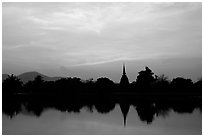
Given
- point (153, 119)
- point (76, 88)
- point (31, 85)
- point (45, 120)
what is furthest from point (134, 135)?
point (31, 85)

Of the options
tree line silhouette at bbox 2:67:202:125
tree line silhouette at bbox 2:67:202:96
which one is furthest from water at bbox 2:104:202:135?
tree line silhouette at bbox 2:67:202:96

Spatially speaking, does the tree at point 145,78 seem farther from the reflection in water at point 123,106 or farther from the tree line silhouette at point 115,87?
the reflection in water at point 123,106

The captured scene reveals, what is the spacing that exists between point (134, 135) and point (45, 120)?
508cm

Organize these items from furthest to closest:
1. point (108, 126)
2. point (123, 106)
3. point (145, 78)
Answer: point (145, 78) < point (123, 106) < point (108, 126)

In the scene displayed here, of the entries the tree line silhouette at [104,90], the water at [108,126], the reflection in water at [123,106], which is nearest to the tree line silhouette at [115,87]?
the tree line silhouette at [104,90]

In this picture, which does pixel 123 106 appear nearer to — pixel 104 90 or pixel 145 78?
pixel 104 90

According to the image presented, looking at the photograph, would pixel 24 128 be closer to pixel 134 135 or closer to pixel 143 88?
pixel 134 135

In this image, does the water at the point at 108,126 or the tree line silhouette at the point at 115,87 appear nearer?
the water at the point at 108,126

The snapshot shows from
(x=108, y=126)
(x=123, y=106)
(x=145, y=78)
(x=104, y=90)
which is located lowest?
(x=108, y=126)

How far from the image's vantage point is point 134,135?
969 cm

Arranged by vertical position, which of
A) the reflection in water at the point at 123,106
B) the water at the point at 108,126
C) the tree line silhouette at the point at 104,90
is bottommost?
the water at the point at 108,126

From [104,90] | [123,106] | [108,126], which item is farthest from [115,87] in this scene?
[108,126]

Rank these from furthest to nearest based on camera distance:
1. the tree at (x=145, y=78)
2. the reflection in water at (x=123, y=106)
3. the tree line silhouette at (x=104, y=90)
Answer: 1. the tree at (x=145, y=78)
2. the tree line silhouette at (x=104, y=90)
3. the reflection in water at (x=123, y=106)

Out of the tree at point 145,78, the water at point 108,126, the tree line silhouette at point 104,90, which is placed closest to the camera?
the water at point 108,126
